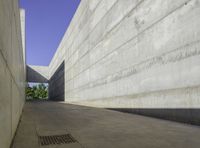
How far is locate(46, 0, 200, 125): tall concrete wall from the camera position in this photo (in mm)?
4434

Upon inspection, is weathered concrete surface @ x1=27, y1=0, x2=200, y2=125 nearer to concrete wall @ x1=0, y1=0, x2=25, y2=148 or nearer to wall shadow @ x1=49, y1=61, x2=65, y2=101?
concrete wall @ x1=0, y1=0, x2=25, y2=148

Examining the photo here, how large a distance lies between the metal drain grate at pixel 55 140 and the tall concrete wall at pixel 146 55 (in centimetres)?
278

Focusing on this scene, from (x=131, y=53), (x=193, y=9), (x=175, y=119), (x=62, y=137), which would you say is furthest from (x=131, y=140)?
(x=131, y=53)

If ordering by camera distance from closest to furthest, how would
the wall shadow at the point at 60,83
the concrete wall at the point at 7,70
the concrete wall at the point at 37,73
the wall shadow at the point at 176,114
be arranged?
the concrete wall at the point at 7,70, the wall shadow at the point at 176,114, the wall shadow at the point at 60,83, the concrete wall at the point at 37,73

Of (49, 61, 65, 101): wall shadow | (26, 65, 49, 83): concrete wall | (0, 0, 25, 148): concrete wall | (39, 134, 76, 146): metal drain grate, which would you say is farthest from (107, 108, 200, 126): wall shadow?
(26, 65, 49, 83): concrete wall

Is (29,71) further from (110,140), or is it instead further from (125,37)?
(110,140)

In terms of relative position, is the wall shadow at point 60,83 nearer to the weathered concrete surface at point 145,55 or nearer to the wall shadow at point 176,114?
the weathered concrete surface at point 145,55

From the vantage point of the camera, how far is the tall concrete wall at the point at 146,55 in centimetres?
443

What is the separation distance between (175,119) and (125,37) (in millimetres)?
3611

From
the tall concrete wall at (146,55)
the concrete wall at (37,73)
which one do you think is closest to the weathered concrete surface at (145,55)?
the tall concrete wall at (146,55)

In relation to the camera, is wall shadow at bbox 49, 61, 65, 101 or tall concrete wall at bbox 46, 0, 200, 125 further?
wall shadow at bbox 49, 61, 65, 101

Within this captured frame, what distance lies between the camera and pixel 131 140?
2834 millimetres

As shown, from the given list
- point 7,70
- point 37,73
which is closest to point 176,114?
point 7,70

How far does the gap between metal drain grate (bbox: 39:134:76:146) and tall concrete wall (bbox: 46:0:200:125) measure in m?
2.78
